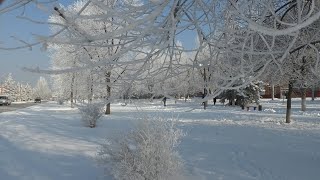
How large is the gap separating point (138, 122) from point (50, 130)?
9738 mm

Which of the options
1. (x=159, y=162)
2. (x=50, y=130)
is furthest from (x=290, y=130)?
(x=159, y=162)

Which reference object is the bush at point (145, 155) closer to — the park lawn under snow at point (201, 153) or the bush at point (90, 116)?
the park lawn under snow at point (201, 153)

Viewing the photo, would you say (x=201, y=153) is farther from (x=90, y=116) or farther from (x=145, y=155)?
(x=90, y=116)

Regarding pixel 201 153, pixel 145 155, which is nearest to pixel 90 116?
pixel 201 153

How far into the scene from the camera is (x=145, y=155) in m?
7.47

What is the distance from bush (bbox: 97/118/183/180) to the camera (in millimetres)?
7395

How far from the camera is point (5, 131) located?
16531 millimetres

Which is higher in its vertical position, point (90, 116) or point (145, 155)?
point (90, 116)

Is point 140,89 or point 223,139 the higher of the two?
point 140,89

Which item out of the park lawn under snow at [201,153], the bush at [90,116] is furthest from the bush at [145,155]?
the bush at [90,116]

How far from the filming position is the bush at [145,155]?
739 cm

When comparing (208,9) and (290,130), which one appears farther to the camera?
(290,130)

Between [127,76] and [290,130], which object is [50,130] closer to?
[290,130]

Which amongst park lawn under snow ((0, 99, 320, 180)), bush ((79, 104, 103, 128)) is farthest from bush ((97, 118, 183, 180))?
bush ((79, 104, 103, 128))
